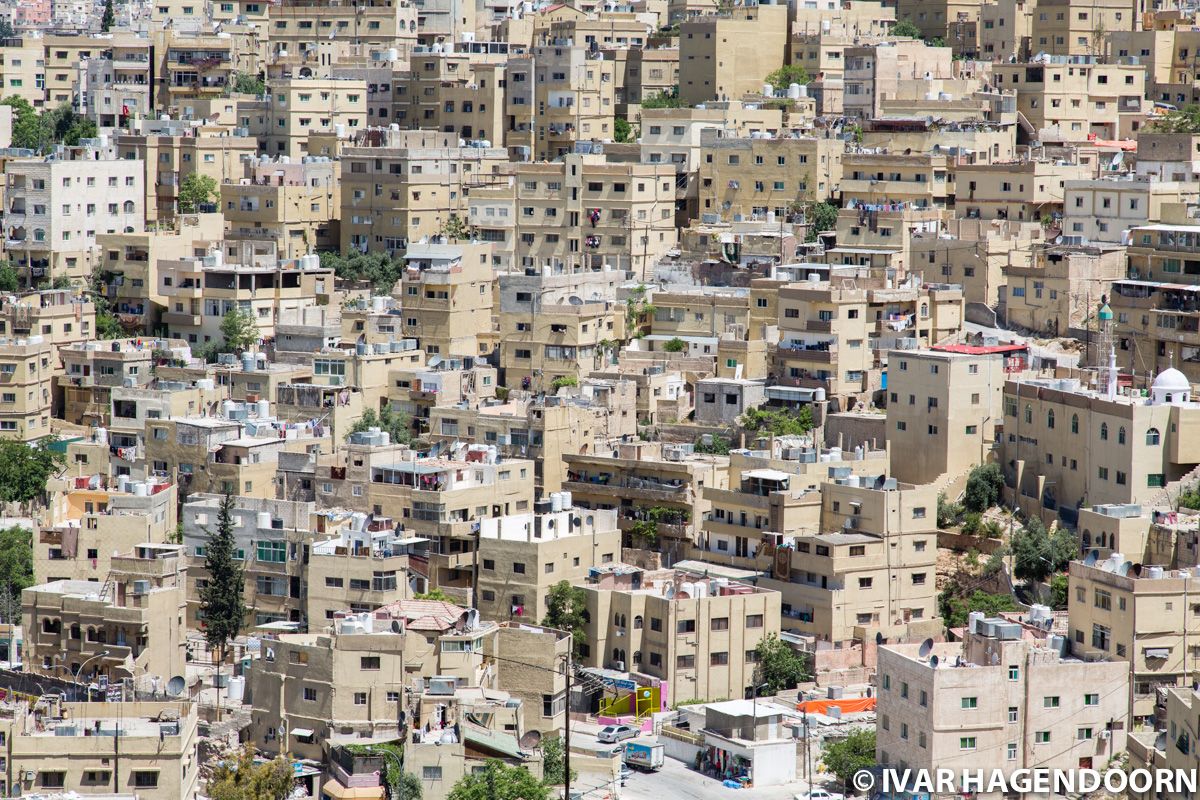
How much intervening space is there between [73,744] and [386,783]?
4311 mm

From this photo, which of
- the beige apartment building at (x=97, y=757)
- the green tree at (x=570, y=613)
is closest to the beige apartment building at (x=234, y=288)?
the green tree at (x=570, y=613)

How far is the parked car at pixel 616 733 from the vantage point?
41.1m

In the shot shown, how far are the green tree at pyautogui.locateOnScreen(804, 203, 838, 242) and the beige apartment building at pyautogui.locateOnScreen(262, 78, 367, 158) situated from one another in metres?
12.8

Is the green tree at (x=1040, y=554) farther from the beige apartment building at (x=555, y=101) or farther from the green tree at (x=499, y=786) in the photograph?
the beige apartment building at (x=555, y=101)

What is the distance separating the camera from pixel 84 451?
173 feet

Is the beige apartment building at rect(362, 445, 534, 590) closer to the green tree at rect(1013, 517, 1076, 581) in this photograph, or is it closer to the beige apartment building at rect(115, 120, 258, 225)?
the green tree at rect(1013, 517, 1076, 581)

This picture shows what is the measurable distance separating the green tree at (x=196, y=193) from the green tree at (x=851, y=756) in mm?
29998

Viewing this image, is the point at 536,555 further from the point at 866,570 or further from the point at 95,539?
the point at 95,539

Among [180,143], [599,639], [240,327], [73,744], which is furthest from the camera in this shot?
[180,143]

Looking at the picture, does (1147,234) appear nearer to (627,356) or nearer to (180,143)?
(627,356)

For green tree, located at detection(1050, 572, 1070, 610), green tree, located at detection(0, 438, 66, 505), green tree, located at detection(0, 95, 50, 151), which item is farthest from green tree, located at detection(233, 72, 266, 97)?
green tree, located at detection(1050, 572, 1070, 610)

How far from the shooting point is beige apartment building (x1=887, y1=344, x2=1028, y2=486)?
157 ft

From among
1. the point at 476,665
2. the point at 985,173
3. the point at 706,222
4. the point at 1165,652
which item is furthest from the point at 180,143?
the point at 1165,652

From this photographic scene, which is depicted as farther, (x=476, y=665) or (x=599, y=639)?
(x=599, y=639)
